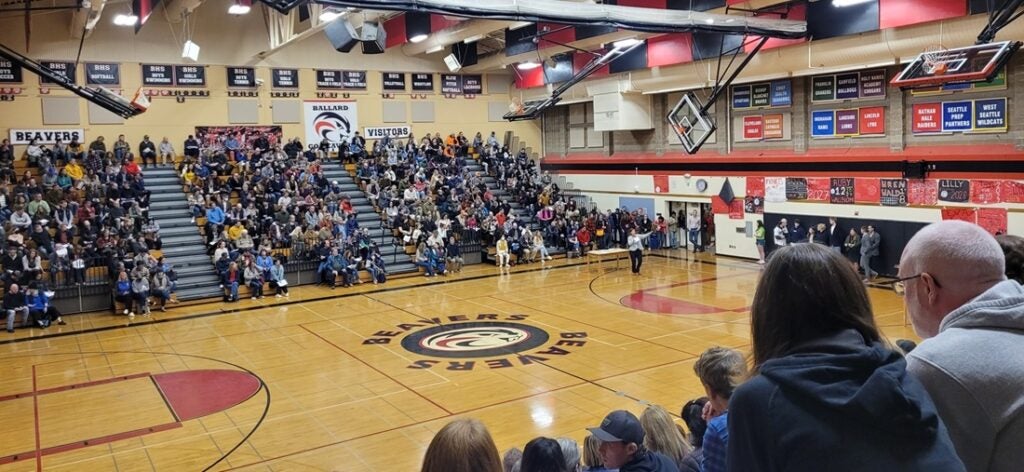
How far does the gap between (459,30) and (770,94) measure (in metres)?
10.1

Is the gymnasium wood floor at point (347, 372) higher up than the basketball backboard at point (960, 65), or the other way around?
the basketball backboard at point (960, 65)

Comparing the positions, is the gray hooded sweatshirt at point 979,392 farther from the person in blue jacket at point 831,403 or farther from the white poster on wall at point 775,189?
the white poster on wall at point 775,189

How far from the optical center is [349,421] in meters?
10.3

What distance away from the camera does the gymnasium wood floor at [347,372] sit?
9.57m

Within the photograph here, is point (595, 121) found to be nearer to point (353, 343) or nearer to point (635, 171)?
point (635, 171)

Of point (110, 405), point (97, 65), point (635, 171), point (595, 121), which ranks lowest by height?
point (110, 405)

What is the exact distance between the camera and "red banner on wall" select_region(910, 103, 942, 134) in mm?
20094

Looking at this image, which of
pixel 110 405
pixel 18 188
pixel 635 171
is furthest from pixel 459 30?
pixel 110 405

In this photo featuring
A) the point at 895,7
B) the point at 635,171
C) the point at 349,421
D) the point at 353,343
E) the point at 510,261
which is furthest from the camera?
the point at 635,171

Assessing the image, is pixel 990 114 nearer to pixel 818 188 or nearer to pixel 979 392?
pixel 818 188

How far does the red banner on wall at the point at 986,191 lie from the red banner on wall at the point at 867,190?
8.14ft

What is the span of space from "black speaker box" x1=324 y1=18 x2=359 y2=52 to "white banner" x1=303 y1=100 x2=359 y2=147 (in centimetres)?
1617

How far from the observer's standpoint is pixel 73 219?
70.6ft

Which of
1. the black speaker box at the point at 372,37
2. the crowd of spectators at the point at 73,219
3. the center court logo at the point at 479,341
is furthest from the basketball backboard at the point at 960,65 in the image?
the crowd of spectators at the point at 73,219
